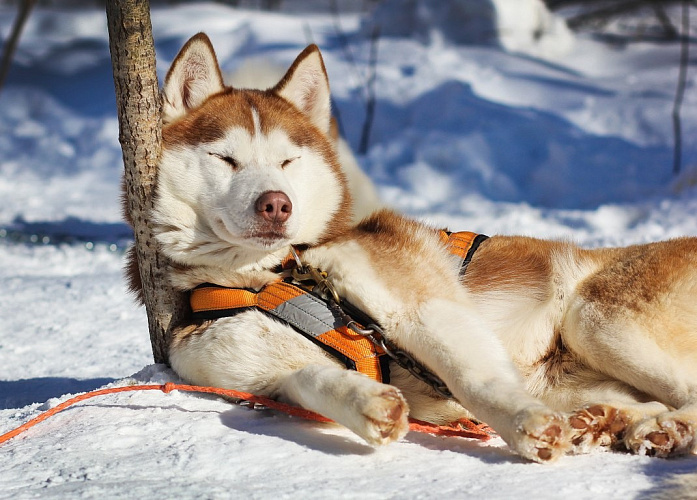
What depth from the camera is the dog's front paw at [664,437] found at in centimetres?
210

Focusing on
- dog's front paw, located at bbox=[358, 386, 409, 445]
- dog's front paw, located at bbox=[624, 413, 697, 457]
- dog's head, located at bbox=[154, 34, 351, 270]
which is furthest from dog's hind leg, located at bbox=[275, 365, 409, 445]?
dog's front paw, located at bbox=[624, 413, 697, 457]

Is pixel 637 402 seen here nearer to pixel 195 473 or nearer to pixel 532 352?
pixel 532 352

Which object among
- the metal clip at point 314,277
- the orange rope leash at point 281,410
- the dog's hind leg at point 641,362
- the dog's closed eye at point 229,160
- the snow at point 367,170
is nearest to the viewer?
the snow at point 367,170

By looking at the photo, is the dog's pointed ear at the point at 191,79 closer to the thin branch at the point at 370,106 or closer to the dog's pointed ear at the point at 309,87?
the dog's pointed ear at the point at 309,87

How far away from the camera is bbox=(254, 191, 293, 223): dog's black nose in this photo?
7.77 feet

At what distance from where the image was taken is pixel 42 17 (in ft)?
44.1

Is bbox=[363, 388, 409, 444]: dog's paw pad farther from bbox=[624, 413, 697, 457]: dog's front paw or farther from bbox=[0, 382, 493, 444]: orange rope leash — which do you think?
bbox=[624, 413, 697, 457]: dog's front paw

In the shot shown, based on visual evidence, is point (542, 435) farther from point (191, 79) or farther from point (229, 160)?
point (191, 79)

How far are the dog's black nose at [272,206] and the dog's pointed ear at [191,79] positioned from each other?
55cm

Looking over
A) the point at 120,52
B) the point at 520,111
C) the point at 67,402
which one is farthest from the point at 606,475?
the point at 520,111

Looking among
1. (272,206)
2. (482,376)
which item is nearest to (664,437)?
(482,376)

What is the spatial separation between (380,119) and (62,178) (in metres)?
3.71

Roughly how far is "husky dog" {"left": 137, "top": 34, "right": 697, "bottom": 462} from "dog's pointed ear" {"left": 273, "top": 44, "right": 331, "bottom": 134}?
11 mm

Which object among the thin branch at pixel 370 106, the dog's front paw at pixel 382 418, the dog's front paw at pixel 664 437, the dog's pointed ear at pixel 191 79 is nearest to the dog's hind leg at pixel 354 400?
the dog's front paw at pixel 382 418
